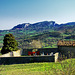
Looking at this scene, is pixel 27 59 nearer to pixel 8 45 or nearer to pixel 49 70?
pixel 8 45

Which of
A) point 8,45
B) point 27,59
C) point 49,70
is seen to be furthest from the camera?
point 8,45

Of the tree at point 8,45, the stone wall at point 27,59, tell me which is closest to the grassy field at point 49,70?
the stone wall at point 27,59

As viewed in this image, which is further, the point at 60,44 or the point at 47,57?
the point at 60,44

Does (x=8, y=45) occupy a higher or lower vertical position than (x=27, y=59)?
higher

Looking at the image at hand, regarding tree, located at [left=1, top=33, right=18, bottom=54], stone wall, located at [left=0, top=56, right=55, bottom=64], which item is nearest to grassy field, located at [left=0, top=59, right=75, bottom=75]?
stone wall, located at [left=0, top=56, right=55, bottom=64]

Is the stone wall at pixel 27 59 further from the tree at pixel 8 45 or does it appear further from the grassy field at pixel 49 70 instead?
the tree at pixel 8 45

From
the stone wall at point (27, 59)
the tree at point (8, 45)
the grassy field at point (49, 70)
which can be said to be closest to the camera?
the grassy field at point (49, 70)

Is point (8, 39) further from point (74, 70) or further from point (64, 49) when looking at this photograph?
point (74, 70)

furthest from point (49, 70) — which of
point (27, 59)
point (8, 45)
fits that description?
point (8, 45)

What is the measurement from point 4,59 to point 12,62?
4.36ft

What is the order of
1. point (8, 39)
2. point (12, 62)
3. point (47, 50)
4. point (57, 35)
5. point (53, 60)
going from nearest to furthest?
point (53, 60) → point (12, 62) → point (47, 50) → point (8, 39) → point (57, 35)

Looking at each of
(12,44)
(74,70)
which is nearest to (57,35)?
(12,44)

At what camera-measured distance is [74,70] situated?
725cm

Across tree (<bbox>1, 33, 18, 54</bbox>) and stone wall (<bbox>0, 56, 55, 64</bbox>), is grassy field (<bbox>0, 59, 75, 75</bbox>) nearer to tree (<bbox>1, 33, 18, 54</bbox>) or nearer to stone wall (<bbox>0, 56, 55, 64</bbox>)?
stone wall (<bbox>0, 56, 55, 64</bbox>)
